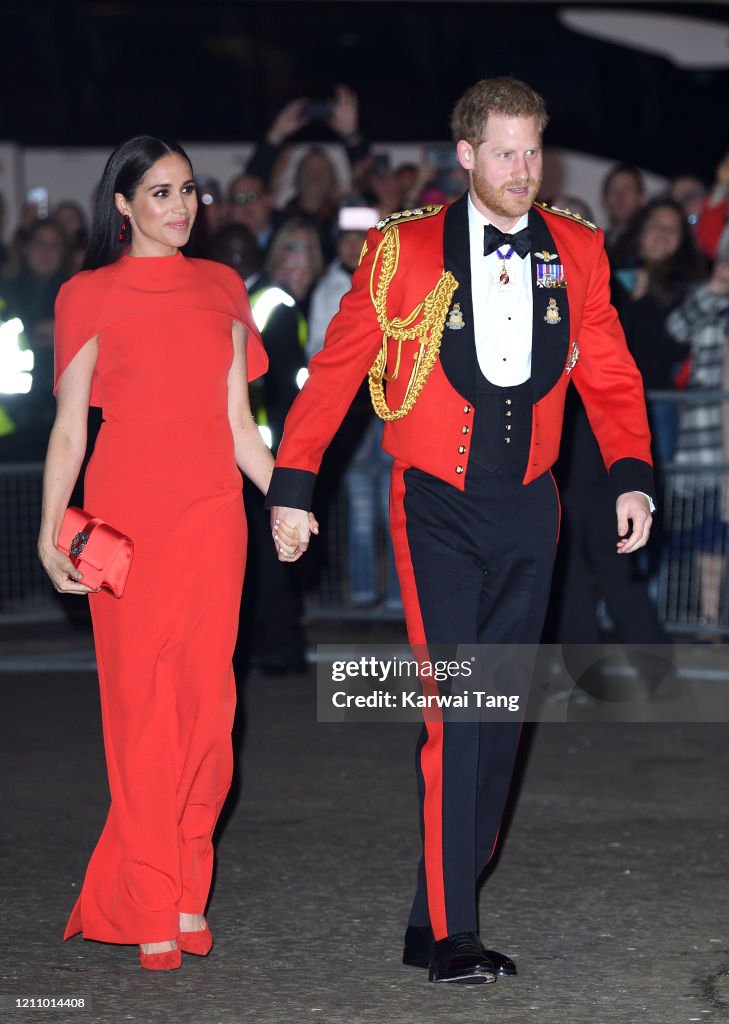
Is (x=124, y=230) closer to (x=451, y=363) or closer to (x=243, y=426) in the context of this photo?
(x=243, y=426)

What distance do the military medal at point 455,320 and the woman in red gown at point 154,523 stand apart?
66cm

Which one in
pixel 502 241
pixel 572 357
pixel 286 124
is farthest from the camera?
pixel 286 124

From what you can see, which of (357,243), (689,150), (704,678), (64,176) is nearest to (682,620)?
(704,678)

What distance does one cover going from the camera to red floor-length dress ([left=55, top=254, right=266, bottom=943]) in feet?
15.7

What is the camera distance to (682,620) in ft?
30.2

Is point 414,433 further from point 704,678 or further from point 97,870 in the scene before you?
point 704,678

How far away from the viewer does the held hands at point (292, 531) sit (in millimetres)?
4625

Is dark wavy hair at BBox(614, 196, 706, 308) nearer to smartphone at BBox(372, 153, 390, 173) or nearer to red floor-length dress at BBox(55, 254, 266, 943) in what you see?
smartphone at BBox(372, 153, 390, 173)

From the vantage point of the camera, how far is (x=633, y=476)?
475cm

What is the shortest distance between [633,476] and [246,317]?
115 centimetres

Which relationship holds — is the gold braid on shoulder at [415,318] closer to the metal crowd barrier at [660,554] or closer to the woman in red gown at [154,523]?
the woman in red gown at [154,523]

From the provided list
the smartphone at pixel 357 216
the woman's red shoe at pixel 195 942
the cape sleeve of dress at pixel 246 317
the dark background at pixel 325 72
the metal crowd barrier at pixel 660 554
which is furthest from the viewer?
the dark background at pixel 325 72

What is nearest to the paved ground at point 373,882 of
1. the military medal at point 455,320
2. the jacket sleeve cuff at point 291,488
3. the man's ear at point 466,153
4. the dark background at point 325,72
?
the jacket sleeve cuff at point 291,488

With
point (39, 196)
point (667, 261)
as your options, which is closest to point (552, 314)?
point (667, 261)
